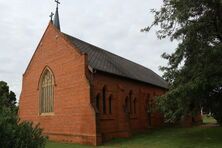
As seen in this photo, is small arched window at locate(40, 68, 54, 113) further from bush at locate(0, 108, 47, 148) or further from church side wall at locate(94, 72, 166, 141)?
bush at locate(0, 108, 47, 148)

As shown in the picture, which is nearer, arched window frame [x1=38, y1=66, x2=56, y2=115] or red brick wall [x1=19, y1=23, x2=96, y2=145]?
red brick wall [x1=19, y1=23, x2=96, y2=145]

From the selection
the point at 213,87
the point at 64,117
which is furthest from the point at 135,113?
the point at 213,87

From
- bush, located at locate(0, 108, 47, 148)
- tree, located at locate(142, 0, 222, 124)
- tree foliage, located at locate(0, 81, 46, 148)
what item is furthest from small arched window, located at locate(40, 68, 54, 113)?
bush, located at locate(0, 108, 47, 148)

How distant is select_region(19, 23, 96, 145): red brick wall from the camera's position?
24.8 meters

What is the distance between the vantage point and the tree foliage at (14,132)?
838cm

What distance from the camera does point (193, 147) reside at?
774 inches

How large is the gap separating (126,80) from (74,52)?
6862mm

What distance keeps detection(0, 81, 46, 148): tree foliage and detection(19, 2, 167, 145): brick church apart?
48.2 ft

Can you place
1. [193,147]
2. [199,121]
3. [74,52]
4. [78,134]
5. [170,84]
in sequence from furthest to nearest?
[199,121] < [74,52] < [78,134] < [170,84] < [193,147]

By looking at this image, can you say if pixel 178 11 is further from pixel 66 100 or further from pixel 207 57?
pixel 66 100

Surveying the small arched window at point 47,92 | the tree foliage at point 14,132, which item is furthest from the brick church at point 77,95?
the tree foliage at point 14,132

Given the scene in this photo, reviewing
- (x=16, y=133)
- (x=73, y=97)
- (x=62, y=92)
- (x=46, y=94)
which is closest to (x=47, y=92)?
(x=46, y=94)

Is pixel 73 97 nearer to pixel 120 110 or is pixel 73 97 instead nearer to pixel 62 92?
pixel 62 92

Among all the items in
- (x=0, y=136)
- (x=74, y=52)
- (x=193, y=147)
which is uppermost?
(x=74, y=52)
